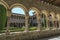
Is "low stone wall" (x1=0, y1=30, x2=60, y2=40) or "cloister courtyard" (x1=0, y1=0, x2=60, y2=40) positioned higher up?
"cloister courtyard" (x1=0, y1=0, x2=60, y2=40)

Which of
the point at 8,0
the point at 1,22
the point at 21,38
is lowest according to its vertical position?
the point at 21,38

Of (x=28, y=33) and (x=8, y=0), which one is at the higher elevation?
(x=8, y=0)

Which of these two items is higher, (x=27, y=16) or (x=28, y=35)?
(x=27, y=16)

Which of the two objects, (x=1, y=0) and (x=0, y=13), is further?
(x=0, y=13)

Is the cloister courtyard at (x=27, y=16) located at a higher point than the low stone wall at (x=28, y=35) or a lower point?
higher

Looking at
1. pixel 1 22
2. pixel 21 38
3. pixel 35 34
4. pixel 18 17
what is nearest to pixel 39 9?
pixel 35 34

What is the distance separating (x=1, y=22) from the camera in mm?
9133

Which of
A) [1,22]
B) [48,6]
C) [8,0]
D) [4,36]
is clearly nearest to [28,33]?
[4,36]

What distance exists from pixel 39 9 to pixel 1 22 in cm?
346

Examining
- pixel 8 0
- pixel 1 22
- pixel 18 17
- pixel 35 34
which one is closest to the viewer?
pixel 8 0

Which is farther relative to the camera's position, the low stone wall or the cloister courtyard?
the cloister courtyard

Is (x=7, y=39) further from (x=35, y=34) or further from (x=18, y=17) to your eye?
(x=18, y=17)

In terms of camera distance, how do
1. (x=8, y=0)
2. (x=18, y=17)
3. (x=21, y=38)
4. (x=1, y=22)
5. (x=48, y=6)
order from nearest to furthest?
1. (x=8, y=0)
2. (x=21, y=38)
3. (x=48, y=6)
4. (x=1, y=22)
5. (x=18, y=17)

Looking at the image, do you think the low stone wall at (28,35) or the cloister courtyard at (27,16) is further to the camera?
the cloister courtyard at (27,16)
